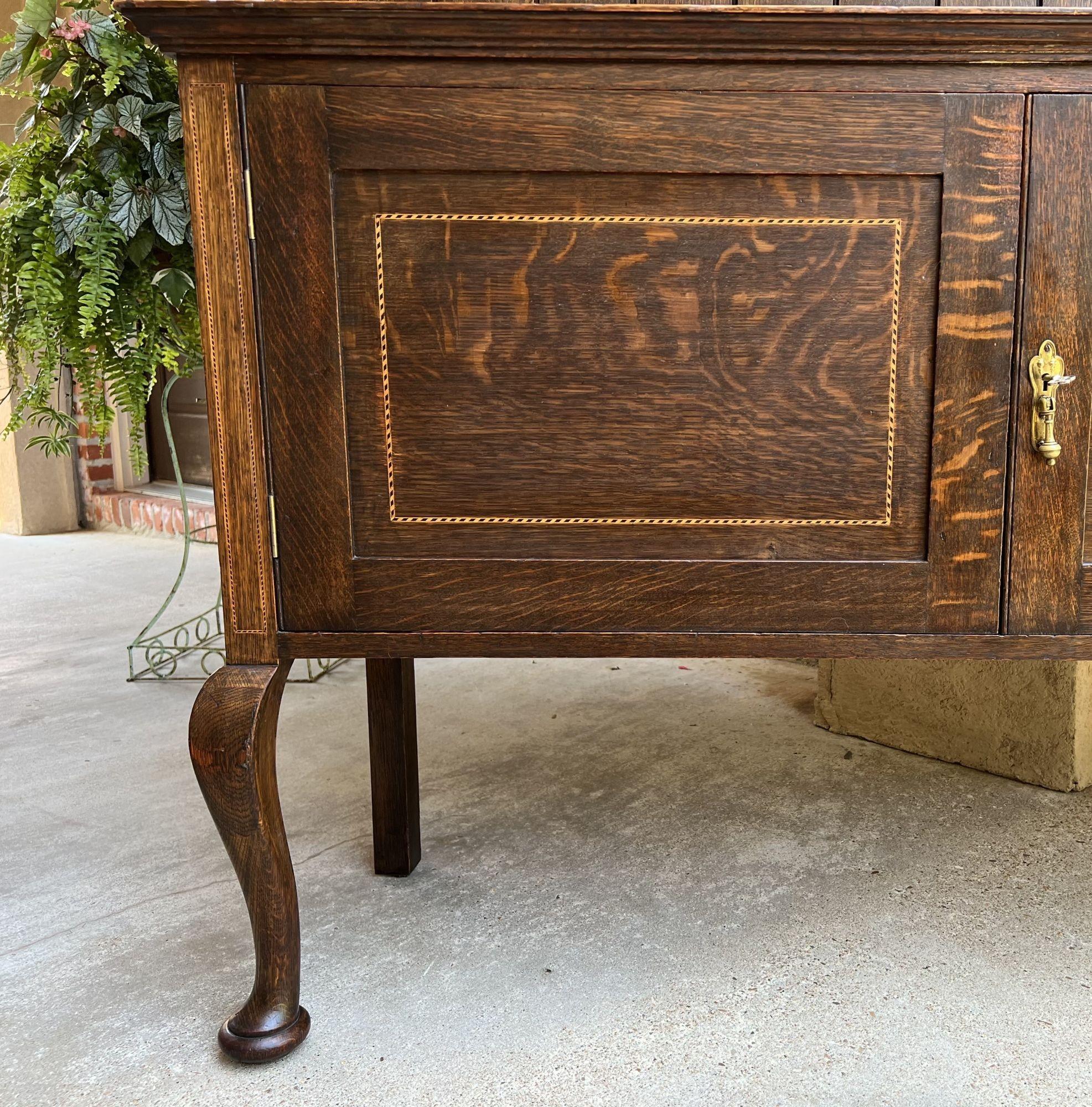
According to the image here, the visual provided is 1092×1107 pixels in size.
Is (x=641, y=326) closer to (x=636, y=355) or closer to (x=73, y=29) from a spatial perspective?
(x=636, y=355)

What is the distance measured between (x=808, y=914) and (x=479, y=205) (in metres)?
1.00

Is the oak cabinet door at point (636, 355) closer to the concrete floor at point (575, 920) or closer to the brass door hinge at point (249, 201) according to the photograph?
the brass door hinge at point (249, 201)

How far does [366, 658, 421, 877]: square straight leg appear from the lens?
154cm

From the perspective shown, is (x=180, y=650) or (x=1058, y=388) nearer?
(x=1058, y=388)

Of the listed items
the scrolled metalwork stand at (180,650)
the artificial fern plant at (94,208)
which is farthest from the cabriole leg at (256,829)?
the scrolled metalwork stand at (180,650)

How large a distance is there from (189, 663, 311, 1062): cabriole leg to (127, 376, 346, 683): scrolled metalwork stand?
1.32 metres

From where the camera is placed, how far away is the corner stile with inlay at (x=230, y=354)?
99 cm

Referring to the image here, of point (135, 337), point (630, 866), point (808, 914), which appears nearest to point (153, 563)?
point (135, 337)

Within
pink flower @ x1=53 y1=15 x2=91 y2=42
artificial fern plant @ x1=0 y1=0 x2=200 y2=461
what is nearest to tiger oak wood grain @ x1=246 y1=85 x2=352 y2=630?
artificial fern plant @ x1=0 y1=0 x2=200 y2=461

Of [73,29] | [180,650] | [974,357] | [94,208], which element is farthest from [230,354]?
[180,650]

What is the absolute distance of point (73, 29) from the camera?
2.11 metres

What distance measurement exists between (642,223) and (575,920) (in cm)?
90

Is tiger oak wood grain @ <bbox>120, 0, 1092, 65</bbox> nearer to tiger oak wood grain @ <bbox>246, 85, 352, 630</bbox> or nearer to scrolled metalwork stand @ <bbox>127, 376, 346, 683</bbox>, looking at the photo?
tiger oak wood grain @ <bbox>246, 85, 352, 630</bbox>

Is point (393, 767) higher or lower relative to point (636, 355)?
lower
